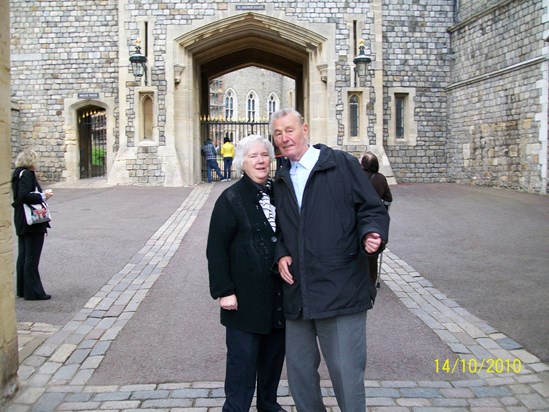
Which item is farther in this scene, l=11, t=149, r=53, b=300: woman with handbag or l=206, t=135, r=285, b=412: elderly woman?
l=11, t=149, r=53, b=300: woman with handbag

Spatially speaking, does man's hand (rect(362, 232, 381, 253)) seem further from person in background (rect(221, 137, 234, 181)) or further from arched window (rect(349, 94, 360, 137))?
person in background (rect(221, 137, 234, 181))

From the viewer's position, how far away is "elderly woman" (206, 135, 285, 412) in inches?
123

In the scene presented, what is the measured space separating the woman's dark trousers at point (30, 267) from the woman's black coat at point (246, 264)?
3.47 metres

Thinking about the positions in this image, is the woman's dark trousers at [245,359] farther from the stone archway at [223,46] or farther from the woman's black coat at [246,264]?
the stone archway at [223,46]

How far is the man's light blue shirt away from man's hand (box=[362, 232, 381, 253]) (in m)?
0.43

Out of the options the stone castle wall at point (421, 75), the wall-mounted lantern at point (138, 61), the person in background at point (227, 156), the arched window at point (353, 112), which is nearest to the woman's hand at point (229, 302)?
the wall-mounted lantern at point (138, 61)

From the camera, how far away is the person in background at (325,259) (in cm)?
288

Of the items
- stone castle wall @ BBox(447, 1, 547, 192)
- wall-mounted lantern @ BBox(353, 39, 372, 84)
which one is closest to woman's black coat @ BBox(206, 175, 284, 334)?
stone castle wall @ BBox(447, 1, 547, 192)

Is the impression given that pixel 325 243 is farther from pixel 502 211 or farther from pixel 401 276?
pixel 502 211

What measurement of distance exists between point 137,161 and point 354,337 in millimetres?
15144

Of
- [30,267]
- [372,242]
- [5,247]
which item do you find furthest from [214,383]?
[30,267]

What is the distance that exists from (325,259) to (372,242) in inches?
10.2

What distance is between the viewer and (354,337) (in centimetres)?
292
